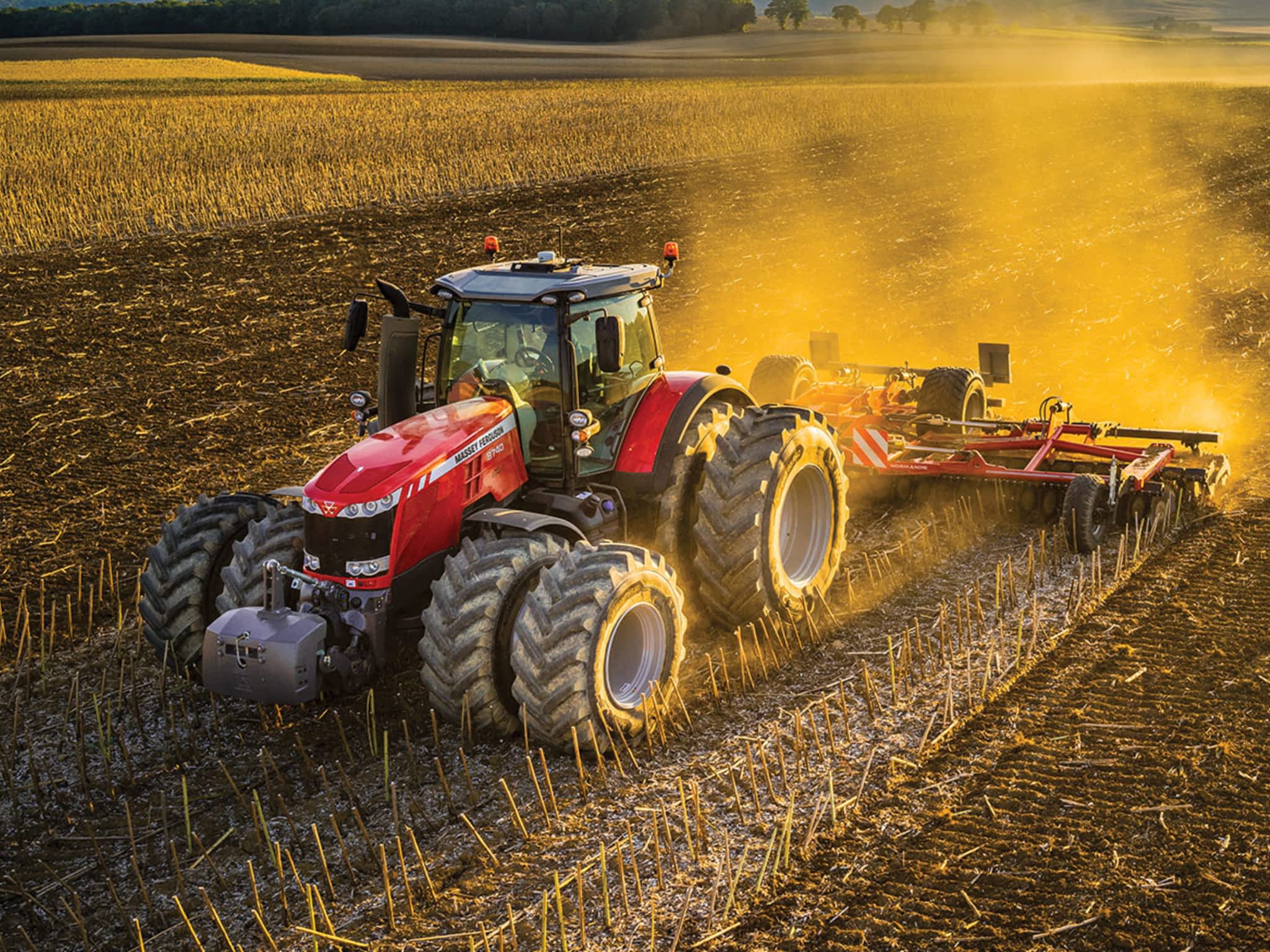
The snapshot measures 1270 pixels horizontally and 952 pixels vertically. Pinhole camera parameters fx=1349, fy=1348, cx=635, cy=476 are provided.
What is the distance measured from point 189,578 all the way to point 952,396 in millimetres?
7025

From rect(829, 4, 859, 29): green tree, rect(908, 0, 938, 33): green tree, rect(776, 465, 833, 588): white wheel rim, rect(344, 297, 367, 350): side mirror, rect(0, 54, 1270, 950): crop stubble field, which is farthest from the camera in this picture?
rect(829, 4, 859, 29): green tree

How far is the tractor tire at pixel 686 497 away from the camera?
27.4ft

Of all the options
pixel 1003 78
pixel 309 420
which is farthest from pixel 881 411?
pixel 1003 78

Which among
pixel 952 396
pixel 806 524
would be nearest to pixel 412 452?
pixel 806 524

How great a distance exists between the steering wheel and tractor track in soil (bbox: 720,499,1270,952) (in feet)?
10.2

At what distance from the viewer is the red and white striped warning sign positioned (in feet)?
35.3

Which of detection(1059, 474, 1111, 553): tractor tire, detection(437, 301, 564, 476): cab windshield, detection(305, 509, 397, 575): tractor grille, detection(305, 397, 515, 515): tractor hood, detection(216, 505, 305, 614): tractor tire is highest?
detection(437, 301, 564, 476): cab windshield

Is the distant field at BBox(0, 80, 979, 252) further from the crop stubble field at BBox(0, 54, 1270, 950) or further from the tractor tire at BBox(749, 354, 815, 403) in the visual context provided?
the tractor tire at BBox(749, 354, 815, 403)

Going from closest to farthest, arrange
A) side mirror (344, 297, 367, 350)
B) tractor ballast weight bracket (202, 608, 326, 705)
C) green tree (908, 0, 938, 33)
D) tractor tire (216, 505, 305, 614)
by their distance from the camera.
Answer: tractor ballast weight bracket (202, 608, 326, 705) < tractor tire (216, 505, 305, 614) < side mirror (344, 297, 367, 350) < green tree (908, 0, 938, 33)

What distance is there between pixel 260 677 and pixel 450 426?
1711mm

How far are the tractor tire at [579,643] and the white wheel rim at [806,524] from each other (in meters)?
2.15

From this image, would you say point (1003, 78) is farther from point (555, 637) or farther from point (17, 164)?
point (555, 637)

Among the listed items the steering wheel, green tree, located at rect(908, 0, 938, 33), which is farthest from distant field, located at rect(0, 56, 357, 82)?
green tree, located at rect(908, 0, 938, 33)

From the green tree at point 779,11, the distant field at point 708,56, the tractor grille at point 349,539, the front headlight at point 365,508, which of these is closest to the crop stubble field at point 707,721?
the tractor grille at point 349,539
